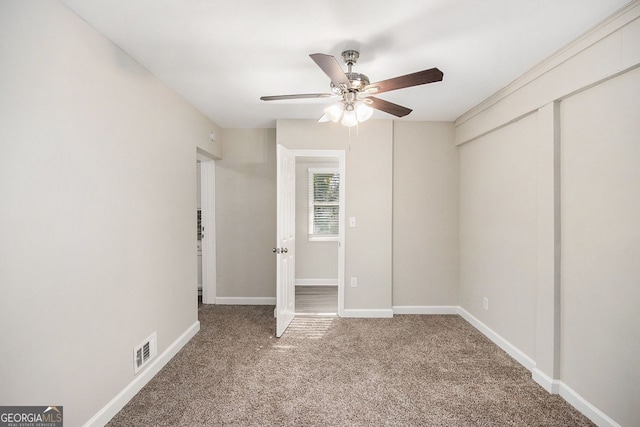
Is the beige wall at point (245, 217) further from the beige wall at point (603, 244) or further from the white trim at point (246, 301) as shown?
the beige wall at point (603, 244)

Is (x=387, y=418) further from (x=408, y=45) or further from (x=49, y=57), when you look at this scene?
(x=49, y=57)

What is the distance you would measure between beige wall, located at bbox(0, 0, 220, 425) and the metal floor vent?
0.06m

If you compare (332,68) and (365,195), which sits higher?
(332,68)

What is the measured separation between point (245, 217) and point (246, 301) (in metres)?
1.17

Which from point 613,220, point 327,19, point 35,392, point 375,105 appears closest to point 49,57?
point 327,19

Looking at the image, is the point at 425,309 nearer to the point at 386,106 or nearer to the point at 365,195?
the point at 365,195

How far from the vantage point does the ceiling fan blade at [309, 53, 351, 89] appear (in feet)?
5.31

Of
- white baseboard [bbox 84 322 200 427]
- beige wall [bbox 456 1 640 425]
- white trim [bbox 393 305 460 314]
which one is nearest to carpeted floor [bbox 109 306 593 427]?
white baseboard [bbox 84 322 200 427]

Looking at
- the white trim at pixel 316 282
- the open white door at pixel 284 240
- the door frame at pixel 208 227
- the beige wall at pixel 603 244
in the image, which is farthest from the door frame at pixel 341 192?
the beige wall at pixel 603 244

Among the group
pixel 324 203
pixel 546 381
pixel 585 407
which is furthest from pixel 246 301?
→ pixel 585 407

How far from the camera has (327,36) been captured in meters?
1.98

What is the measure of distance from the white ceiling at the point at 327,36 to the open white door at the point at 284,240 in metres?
0.92

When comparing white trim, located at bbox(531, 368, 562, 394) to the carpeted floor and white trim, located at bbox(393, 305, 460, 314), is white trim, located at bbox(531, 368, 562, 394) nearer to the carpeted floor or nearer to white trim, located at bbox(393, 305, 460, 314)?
the carpeted floor

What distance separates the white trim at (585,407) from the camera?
1895 millimetres
